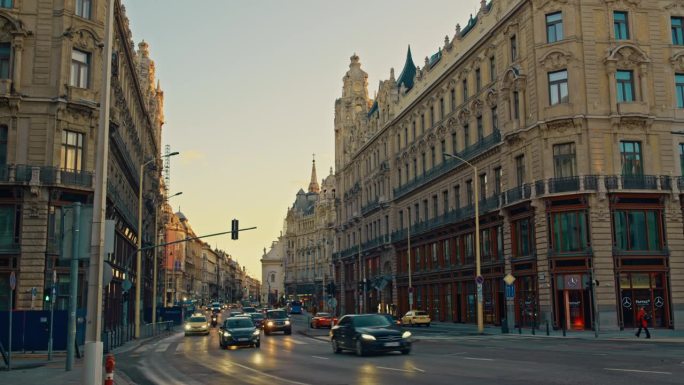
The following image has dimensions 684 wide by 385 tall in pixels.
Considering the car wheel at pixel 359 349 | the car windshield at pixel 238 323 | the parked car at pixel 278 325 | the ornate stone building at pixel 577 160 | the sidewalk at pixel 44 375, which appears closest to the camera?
the sidewalk at pixel 44 375

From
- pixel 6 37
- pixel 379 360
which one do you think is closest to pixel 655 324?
pixel 379 360

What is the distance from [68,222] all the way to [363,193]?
71272 millimetres

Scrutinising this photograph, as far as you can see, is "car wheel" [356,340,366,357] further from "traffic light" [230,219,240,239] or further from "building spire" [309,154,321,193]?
"building spire" [309,154,321,193]

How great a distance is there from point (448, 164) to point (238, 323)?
2943cm

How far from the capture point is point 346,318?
2486 centimetres

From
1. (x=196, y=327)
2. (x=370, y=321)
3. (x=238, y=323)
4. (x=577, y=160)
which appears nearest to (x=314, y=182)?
(x=196, y=327)

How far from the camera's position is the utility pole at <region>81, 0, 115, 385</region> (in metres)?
11.2

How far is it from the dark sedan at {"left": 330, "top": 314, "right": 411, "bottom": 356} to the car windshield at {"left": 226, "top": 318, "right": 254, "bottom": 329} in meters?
8.37

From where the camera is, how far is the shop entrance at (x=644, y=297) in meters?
A: 39.0

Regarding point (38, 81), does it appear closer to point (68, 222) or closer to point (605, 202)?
point (68, 222)

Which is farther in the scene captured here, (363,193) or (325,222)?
(325,222)

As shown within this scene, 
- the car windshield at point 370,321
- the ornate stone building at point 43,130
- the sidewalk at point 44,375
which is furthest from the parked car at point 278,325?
the sidewalk at point 44,375

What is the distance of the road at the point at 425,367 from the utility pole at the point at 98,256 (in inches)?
214

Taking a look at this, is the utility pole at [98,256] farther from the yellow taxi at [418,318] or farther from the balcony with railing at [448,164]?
the yellow taxi at [418,318]
